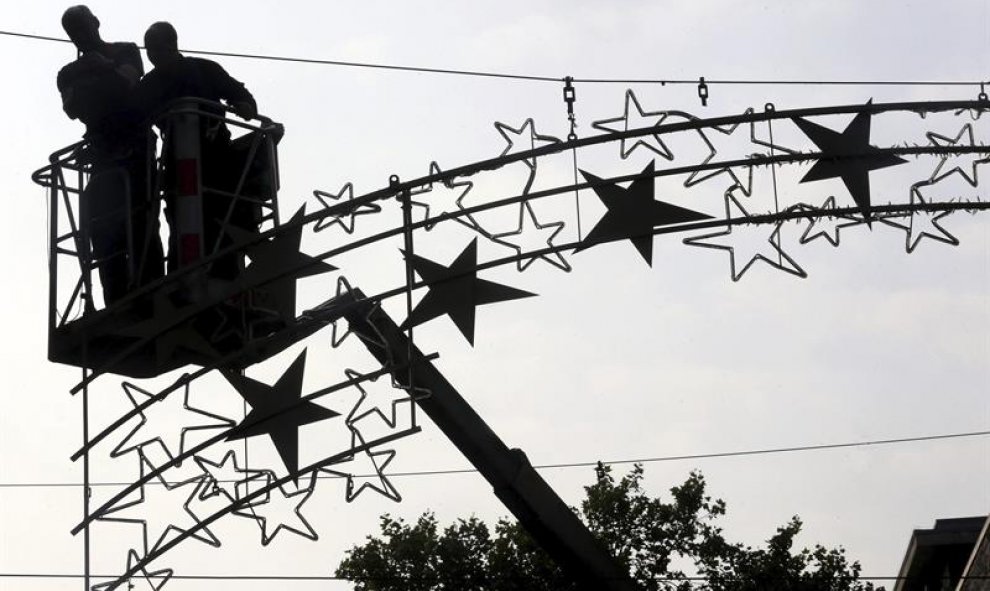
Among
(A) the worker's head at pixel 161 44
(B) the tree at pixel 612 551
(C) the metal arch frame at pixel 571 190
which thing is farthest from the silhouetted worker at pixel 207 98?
(B) the tree at pixel 612 551

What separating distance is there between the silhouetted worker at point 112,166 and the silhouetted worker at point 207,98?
0.14 meters

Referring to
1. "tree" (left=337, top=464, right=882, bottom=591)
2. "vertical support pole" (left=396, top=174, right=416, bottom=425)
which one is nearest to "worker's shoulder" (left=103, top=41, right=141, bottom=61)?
"vertical support pole" (left=396, top=174, right=416, bottom=425)

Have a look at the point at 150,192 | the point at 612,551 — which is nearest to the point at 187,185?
the point at 150,192

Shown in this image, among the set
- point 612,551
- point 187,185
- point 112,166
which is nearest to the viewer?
point 187,185

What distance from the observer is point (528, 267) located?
9422 mm

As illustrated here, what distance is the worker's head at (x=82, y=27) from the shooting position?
10.6 metres

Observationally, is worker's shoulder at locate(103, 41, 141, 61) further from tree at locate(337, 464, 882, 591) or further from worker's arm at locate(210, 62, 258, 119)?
tree at locate(337, 464, 882, 591)

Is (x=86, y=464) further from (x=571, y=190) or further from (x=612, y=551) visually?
(x=612, y=551)

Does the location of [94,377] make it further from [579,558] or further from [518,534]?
[518,534]

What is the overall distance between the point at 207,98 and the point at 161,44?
39 cm

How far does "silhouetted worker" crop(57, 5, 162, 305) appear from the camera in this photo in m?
10.4

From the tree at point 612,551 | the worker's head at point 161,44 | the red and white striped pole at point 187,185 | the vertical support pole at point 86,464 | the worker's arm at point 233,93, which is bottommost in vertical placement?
the vertical support pole at point 86,464

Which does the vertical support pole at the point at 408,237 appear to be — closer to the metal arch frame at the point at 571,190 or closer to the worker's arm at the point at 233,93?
the metal arch frame at the point at 571,190

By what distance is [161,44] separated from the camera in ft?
34.6
